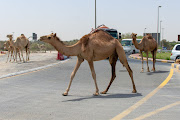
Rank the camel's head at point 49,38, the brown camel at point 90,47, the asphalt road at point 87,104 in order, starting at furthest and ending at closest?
1. the brown camel at point 90,47
2. the camel's head at point 49,38
3. the asphalt road at point 87,104

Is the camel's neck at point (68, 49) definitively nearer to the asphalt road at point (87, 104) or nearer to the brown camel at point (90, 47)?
the brown camel at point (90, 47)

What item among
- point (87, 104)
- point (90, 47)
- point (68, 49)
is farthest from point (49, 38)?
point (87, 104)

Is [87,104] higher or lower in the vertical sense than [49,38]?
lower

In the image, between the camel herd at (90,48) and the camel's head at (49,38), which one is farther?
the camel herd at (90,48)

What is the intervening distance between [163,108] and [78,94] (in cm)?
281

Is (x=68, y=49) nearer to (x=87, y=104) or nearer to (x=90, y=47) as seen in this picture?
(x=90, y=47)

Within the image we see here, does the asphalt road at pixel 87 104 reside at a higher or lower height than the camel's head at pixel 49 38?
lower

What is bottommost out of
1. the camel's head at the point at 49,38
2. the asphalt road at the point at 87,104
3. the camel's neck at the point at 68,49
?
the asphalt road at the point at 87,104

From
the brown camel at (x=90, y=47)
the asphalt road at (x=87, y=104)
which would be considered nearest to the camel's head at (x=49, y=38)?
the brown camel at (x=90, y=47)

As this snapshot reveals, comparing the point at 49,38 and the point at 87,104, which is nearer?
the point at 87,104

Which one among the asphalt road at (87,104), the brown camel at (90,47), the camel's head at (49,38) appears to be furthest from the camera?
the brown camel at (90,47)

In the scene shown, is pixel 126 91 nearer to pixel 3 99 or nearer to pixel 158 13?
pixel 3 99

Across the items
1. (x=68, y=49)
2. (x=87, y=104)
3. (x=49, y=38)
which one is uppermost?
(x=49, y=38)

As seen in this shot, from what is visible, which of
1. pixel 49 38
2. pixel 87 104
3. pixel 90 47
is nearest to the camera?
pixel 87 104
